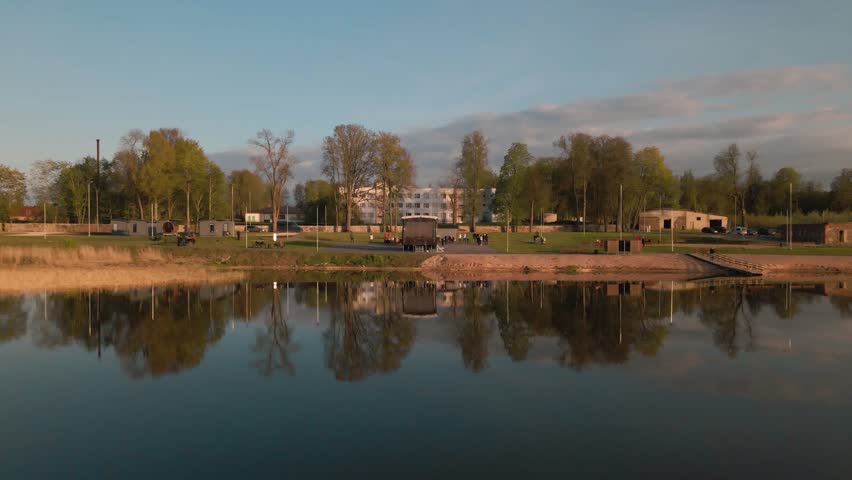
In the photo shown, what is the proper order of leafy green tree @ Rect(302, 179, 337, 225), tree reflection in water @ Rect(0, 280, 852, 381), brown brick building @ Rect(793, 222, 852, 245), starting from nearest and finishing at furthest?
tree reflection in water @ Rect(0, 280, 852, 381)
brown brick building @ Rect(793, 222, 852, 245)
leafy green tree @ Rect(302, 179, 337, 225)

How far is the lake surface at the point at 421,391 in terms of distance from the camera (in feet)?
34.5

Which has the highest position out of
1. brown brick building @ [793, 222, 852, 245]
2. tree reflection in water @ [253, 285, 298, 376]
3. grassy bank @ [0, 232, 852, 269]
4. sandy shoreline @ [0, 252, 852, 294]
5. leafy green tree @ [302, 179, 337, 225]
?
leafy green tree @ [302, 179, 337, 225]

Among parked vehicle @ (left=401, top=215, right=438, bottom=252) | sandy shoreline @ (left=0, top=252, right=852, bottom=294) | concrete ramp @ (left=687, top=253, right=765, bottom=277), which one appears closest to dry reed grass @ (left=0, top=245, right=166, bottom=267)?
sandy shoreline @ (left=0, top=252, right=852, bottom=294)

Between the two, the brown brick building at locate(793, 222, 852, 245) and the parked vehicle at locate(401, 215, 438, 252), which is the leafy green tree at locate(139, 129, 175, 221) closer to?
the parked vehicle at locate(401, 215, 438, 252)

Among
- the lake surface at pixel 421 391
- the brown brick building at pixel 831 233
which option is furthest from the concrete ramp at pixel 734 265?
the brown brick building at pixel 831 233

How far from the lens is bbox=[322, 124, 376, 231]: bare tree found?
81188 mm

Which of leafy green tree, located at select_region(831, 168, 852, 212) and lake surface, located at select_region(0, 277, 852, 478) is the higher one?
leafy green tree, located at select_region(831, 168, 852, 212)

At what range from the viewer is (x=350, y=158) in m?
81.2

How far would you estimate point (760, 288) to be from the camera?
3919cm

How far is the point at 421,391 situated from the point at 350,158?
6888 cm

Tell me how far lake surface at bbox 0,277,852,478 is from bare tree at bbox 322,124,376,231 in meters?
54.0

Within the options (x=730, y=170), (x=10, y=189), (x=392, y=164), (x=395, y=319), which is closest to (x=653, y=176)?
(x=730, y=170)

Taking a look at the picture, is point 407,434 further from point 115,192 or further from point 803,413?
point 115,192

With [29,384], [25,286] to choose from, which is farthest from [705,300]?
[25,286]
